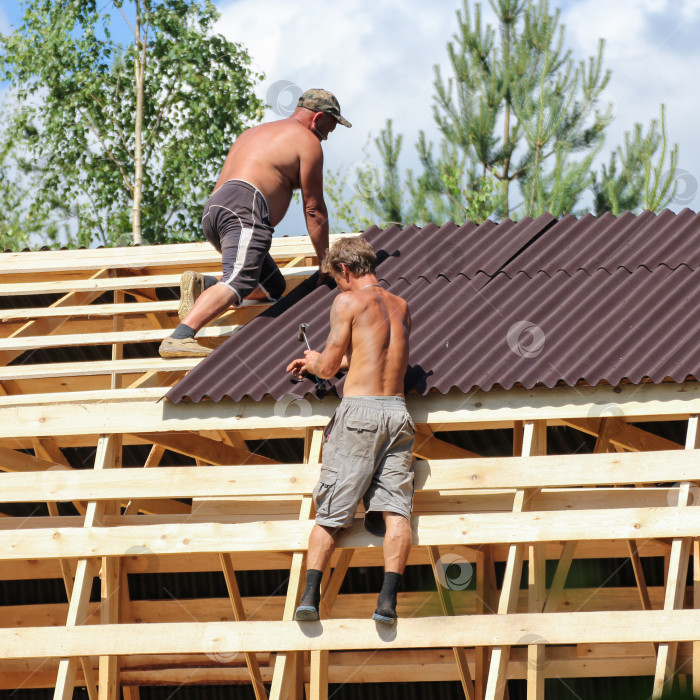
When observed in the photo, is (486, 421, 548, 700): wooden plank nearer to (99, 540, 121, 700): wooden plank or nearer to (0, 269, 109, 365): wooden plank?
(99, 540, 121, 700): wooden plank

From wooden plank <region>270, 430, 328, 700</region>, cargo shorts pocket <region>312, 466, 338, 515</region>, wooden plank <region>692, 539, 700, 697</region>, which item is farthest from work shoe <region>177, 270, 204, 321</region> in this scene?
wooden plank <region>692, 539, 700, 697</region>

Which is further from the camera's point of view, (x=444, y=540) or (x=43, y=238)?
(x=43, y=238)

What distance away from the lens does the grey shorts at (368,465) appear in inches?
199

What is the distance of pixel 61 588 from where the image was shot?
8.96 meters

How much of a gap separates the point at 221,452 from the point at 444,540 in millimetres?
2081

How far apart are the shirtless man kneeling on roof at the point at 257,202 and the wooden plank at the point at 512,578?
199cm

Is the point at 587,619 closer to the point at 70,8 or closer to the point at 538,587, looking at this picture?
the point at 538,587

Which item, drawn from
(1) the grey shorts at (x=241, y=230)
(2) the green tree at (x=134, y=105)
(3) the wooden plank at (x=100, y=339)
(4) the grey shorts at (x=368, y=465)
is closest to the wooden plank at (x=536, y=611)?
(4) the grey shorts at (x=368, y=465)

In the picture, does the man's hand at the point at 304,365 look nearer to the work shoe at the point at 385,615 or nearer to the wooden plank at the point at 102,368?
the wooden plank at the point at 102,368

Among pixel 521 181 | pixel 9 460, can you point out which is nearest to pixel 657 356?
pixel 9 460

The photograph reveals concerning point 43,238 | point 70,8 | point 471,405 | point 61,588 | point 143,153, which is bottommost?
point 61,588

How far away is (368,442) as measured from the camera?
5094 millimetres

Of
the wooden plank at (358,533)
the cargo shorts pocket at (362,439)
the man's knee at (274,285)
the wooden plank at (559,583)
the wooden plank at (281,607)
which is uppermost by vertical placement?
the man's knee at (274,285)

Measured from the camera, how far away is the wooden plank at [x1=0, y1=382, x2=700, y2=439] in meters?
5.58
